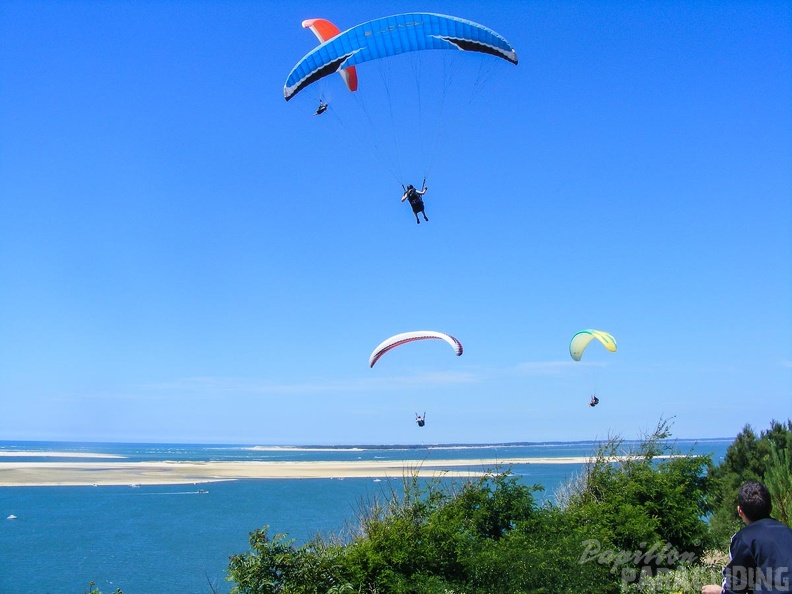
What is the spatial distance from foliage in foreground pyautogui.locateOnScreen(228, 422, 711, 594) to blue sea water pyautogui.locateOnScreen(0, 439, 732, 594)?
2.93 metres

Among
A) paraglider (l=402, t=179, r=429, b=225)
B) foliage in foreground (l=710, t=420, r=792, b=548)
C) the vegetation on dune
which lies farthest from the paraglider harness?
foliage in foreground (l=710, t=420, r=792, b=548)

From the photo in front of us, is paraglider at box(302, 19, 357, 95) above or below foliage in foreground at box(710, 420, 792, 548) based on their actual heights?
above

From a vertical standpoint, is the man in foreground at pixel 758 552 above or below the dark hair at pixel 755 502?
below

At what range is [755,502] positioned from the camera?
3711 mm

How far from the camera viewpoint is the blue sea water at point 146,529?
26.8 metres

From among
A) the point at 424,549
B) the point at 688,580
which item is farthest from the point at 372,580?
the point at 688,580

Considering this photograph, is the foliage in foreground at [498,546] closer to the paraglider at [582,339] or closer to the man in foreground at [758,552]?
the paraglider at [582,339]

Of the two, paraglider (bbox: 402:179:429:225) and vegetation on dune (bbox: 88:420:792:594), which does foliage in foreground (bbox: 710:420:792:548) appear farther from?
paraglider (bbox: 402:179:429:225)

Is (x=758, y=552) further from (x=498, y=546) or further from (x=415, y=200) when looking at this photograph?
(x=415, y=200)

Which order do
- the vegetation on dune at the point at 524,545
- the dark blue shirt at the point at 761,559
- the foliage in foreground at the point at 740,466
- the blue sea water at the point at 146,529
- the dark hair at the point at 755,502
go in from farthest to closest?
the blue sea water at the point at 146,529, the foliage in foreground at the point at 740,466, the vegetation on dune at the point at 524,545, the dark hair at the point at 755,502, the dark blue shirt at the point at 761,559

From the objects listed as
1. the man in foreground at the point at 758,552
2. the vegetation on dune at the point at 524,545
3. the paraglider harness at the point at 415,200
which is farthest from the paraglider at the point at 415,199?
the man in foreground at the point at 758,552

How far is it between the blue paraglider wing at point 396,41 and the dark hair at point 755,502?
1051 cm

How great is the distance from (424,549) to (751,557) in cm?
867

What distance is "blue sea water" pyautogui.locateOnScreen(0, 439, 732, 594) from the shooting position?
88.0 ft
